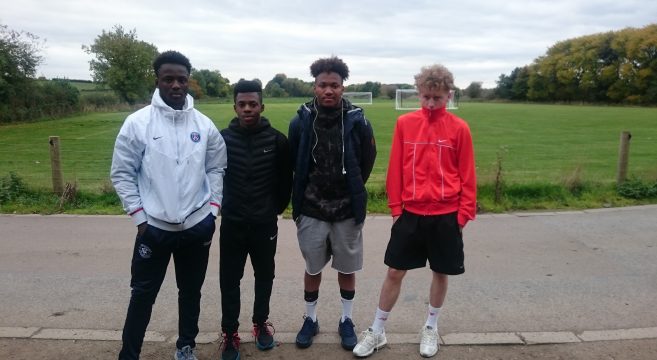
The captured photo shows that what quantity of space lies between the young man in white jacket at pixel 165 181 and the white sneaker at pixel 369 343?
1215 millimetres

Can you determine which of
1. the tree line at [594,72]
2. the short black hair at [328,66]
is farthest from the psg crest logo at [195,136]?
the tree line at [594,72]

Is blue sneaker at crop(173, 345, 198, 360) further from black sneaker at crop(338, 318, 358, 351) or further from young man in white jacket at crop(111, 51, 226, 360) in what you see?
black sneaker at crop(338, 318, 358, 351)

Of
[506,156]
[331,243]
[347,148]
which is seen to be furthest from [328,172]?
[506,156]

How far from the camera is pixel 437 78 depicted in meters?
3.38

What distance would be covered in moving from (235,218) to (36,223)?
15.9ft

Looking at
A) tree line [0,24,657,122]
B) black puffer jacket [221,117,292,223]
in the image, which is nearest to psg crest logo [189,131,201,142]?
black puffer jacket [221,117,292,223]

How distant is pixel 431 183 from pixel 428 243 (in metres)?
0.41

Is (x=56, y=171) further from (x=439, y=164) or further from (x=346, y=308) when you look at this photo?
(x=439, y=164)

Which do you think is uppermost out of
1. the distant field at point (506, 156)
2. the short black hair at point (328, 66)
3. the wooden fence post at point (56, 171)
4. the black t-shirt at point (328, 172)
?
the short black hair at point (328, 66)

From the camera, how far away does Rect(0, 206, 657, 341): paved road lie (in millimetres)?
4035

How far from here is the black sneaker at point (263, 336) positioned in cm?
360

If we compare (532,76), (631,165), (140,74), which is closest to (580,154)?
(631,165)

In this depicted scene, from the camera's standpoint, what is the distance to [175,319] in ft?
13.4

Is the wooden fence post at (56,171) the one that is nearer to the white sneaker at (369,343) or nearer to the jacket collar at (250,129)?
the jacket collar at (250,129)
